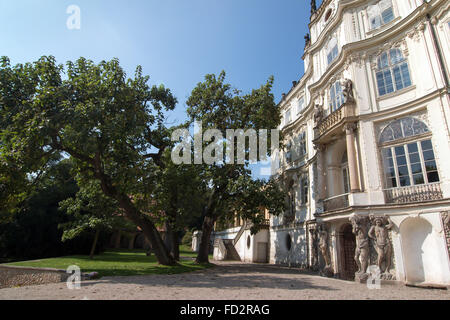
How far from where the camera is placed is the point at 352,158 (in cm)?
1505

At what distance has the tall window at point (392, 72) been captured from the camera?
14.5m

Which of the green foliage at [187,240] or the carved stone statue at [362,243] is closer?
the carved stone statue at [362,243]

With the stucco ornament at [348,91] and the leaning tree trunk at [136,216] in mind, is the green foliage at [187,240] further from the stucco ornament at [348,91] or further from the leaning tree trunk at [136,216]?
the stucco ornament at [348,91]

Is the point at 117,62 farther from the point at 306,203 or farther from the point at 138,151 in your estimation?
the point at 306,203

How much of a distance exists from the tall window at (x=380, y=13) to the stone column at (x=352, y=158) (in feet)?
21.6

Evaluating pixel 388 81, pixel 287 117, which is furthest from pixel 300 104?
pixel 388 81

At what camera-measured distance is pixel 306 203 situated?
72.8 ft

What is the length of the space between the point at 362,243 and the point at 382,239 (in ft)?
2.99

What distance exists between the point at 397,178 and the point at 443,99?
13.5 feet

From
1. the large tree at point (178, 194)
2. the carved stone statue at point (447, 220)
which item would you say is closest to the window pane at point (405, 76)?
the carved stone statue at point (447, 220)

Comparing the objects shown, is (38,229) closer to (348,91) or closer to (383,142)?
(348,91)

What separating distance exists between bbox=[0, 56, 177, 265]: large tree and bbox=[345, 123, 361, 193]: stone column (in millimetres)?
11274
